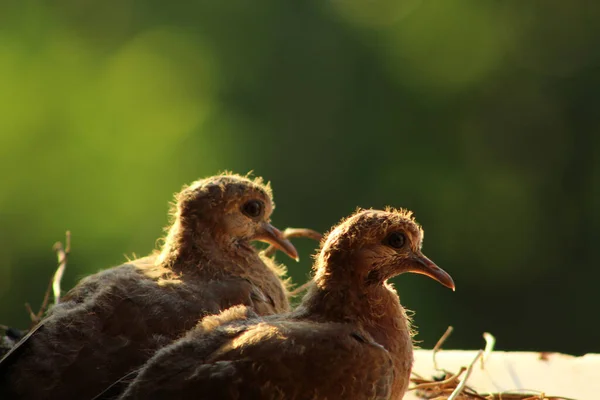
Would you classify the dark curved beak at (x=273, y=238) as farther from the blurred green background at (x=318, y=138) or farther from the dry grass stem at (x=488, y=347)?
A: the blurred green background at (x=318, y=138)

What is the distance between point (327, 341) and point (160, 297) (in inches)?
18.0

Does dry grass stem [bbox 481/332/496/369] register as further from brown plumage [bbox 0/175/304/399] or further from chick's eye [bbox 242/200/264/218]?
chick's eye [bbox 242/200/264/218]

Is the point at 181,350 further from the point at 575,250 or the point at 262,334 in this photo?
the point at 575,250

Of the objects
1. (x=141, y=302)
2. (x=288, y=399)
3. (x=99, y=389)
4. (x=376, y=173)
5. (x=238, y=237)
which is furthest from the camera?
(x=376, y=173)

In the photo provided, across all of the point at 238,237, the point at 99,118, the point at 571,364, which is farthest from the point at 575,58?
the point at 238,237

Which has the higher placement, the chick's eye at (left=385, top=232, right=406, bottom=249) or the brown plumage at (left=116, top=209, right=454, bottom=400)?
the chick's eye at (left=385, top=232, right=406, bottom=249)

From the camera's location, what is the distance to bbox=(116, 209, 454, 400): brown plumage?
1.42m

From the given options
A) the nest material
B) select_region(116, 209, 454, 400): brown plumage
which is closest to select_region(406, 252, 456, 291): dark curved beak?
select_region(116, 209, 454, 400): brown plumage

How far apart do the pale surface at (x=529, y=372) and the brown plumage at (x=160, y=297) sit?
528 mm

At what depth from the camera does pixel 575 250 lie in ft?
19.9

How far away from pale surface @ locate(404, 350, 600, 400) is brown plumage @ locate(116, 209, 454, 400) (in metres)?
0.59

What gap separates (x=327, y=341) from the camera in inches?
58.9

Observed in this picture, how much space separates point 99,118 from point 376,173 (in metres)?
2.13

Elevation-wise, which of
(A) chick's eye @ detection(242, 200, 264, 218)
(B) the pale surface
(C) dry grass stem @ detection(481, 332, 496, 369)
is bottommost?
(B) the pale surface
